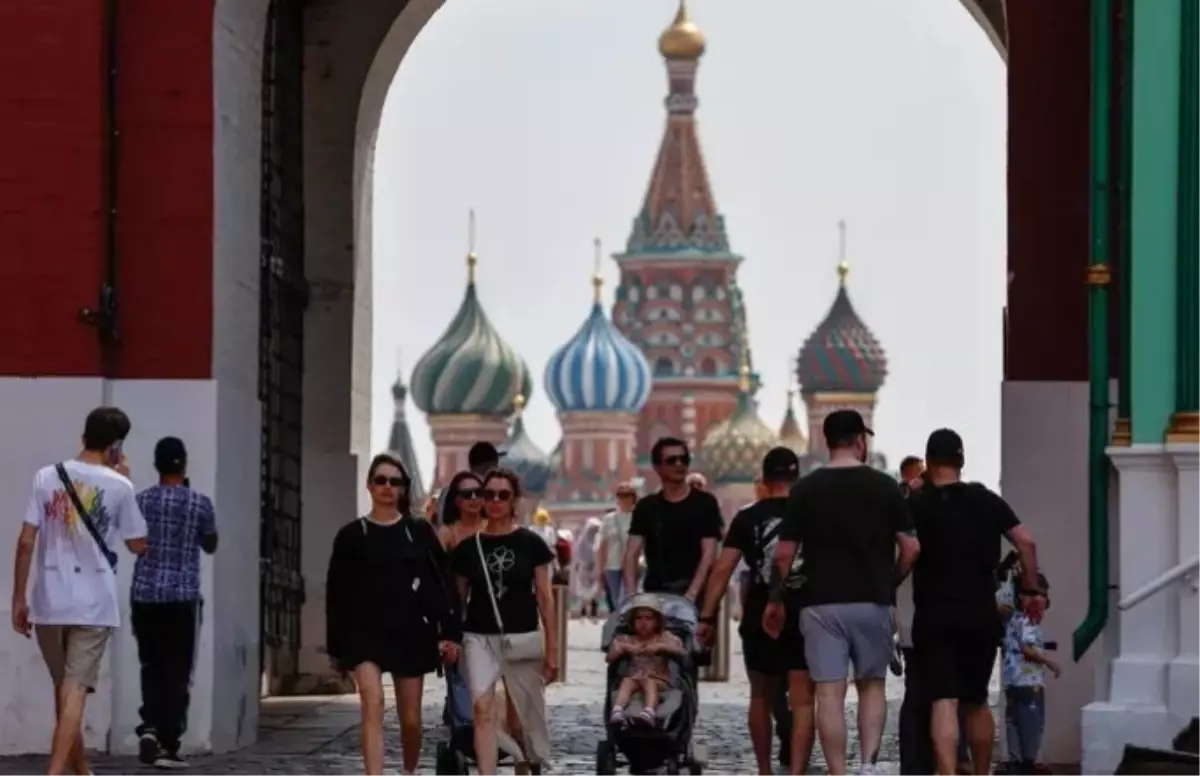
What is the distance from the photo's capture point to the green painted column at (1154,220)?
60.0 feet

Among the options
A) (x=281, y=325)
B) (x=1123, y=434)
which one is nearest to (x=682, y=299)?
(x=281, y=325)

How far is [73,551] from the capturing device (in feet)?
55.3

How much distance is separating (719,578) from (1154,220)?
100 inches

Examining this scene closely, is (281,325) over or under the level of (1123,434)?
over

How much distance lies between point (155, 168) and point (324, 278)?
6.73 metres

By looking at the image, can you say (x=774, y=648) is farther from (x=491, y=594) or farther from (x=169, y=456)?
(x=169, y=456)

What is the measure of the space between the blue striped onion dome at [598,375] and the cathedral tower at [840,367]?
9.18 meters

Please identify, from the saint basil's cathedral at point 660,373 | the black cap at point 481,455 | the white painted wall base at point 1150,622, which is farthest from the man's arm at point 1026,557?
the saint basil's cathedral at point 660,373

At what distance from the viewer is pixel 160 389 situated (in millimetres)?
20766

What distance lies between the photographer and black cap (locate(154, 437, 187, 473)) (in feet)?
64.1

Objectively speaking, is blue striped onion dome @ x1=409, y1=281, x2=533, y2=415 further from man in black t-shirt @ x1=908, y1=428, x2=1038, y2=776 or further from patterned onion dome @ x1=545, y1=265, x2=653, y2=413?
man in black t-shirt @ x1=908, y1=428, x2=1038, y2=776

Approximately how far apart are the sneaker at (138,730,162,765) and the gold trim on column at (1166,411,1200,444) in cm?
508

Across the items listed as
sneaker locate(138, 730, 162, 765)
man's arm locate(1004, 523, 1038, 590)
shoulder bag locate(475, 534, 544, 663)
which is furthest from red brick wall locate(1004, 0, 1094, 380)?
sneaker locate(138, 730, 162, 765)

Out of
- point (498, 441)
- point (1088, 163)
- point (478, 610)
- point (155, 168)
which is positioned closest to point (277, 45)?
point (155, 168)
